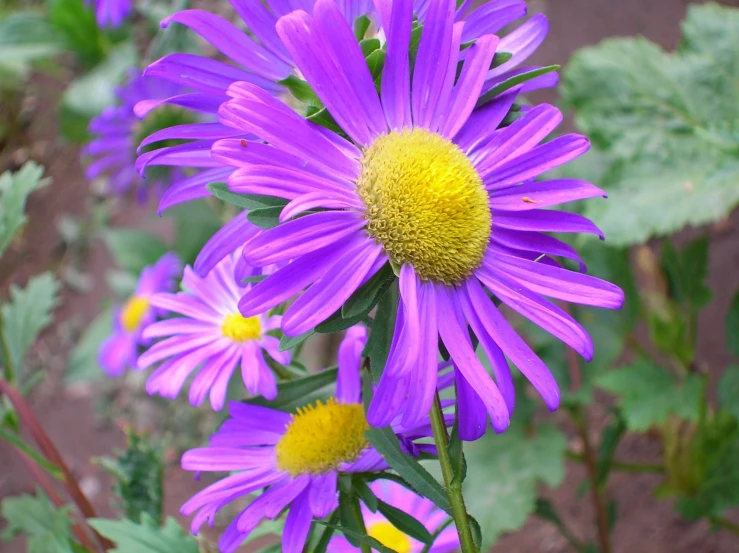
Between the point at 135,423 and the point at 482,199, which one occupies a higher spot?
the point at 482,199

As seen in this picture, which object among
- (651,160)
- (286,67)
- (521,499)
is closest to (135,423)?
(521,499)

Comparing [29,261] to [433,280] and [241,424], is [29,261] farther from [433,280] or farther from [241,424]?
[433,280]

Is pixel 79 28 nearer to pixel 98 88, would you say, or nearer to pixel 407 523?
pixel 98 88

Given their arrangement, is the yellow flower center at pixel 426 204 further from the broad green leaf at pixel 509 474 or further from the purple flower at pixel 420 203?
the broad green leaf at pixel 509 474

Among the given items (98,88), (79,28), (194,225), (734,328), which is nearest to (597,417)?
(734,328)

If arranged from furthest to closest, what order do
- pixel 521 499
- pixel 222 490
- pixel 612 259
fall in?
pixel 612 259 → pixel 521 499 → pixel 222 490

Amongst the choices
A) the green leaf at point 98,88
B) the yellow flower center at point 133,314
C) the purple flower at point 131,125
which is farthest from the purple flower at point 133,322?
the green leaf at point 98,88
